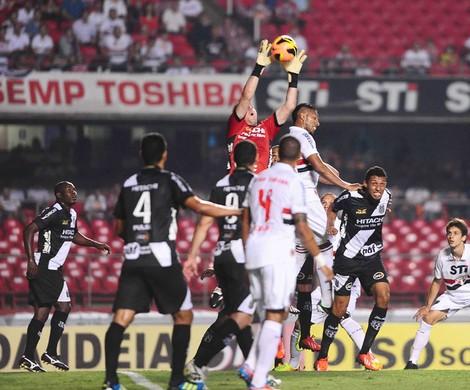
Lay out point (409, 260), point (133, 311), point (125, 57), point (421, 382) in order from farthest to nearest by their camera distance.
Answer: point (125, 57), point (409, 260), point (421, 382), point (133, 311)

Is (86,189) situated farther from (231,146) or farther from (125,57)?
(231,146)

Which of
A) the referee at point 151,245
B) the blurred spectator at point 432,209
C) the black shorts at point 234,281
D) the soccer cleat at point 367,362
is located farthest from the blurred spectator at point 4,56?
the referee at point 151,245

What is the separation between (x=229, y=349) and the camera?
58.6 feet

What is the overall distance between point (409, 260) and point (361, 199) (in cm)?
706

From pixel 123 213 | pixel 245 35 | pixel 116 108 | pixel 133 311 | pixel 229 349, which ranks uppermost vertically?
pixel 245 35

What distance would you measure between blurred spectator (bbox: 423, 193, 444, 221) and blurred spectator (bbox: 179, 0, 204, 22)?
6383 millimetres

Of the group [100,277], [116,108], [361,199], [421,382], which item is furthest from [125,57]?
[421,382]

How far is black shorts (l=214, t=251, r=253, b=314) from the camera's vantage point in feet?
34.8

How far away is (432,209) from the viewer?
22969 mm

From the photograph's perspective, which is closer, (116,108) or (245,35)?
(116,108)

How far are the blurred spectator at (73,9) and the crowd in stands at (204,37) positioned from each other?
2cm

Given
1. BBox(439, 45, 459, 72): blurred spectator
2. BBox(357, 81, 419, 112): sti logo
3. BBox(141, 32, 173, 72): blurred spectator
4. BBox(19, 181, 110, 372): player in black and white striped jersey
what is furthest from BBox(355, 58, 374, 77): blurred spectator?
BBox(19, 181, 110, 372): player in black and white striped jersey

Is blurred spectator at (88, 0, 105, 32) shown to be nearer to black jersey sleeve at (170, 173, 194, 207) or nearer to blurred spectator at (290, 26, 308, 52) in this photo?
blurred spectator at (290, 26, 308, 52)

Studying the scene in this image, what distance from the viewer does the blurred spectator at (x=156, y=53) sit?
23.3 metres
